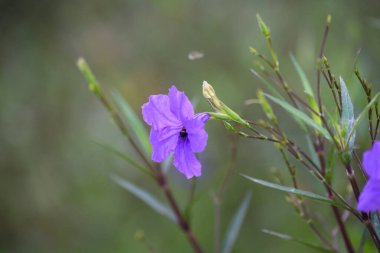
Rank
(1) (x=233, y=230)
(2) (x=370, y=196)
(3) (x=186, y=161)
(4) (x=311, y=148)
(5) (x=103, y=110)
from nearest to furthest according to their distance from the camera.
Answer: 1. (2) (x=370, y=196)
2. (3) (x=186, y=161)
3. (4) (x=311, y=148)
4. (1) (x=233, y=230)
5. (5) (x=103, y=110)

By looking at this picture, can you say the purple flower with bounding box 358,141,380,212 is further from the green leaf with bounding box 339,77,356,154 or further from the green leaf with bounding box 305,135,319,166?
the green leaf with bounding box 305,135,319,166

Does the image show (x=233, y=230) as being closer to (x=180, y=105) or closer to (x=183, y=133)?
(x=183, y=133)

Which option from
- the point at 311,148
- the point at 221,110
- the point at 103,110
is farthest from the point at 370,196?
the point at 103,110

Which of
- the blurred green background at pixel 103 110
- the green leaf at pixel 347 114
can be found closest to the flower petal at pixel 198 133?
the green leaf at pixel 347 114

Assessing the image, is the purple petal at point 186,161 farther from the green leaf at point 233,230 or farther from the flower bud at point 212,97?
the green leaf at point 233,230

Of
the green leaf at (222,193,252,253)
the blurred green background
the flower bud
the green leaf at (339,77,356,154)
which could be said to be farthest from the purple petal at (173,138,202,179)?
the blurred green background

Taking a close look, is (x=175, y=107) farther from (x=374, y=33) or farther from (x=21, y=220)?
(x=21, y=220)
